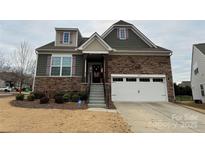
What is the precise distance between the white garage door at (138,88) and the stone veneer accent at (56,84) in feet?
11.2

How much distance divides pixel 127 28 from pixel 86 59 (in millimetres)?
5739

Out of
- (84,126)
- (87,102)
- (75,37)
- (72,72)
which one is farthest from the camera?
(75,37)

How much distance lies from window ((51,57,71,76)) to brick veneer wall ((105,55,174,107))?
143 inches

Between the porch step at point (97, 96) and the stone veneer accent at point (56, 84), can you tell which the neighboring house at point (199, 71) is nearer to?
the porch step at point (97, 96)

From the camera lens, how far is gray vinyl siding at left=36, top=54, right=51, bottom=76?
13.5 metres

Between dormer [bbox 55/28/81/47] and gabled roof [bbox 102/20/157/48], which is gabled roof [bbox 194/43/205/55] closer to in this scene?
gabled roof [bbox 102/20/157/48]

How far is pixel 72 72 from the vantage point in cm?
1359

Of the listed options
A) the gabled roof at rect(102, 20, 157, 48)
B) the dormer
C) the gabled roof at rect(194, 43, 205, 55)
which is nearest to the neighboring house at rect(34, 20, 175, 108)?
the dormer

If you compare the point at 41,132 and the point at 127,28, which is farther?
the point at 127,28

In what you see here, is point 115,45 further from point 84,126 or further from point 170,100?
point 84,126

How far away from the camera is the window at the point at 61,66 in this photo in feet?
44.6

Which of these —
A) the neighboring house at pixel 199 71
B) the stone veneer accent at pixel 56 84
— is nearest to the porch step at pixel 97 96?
the stone veneer accent at pixel 56 84

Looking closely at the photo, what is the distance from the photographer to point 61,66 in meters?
13.7

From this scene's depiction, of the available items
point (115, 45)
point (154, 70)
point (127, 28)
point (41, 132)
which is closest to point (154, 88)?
point (154, 70)
